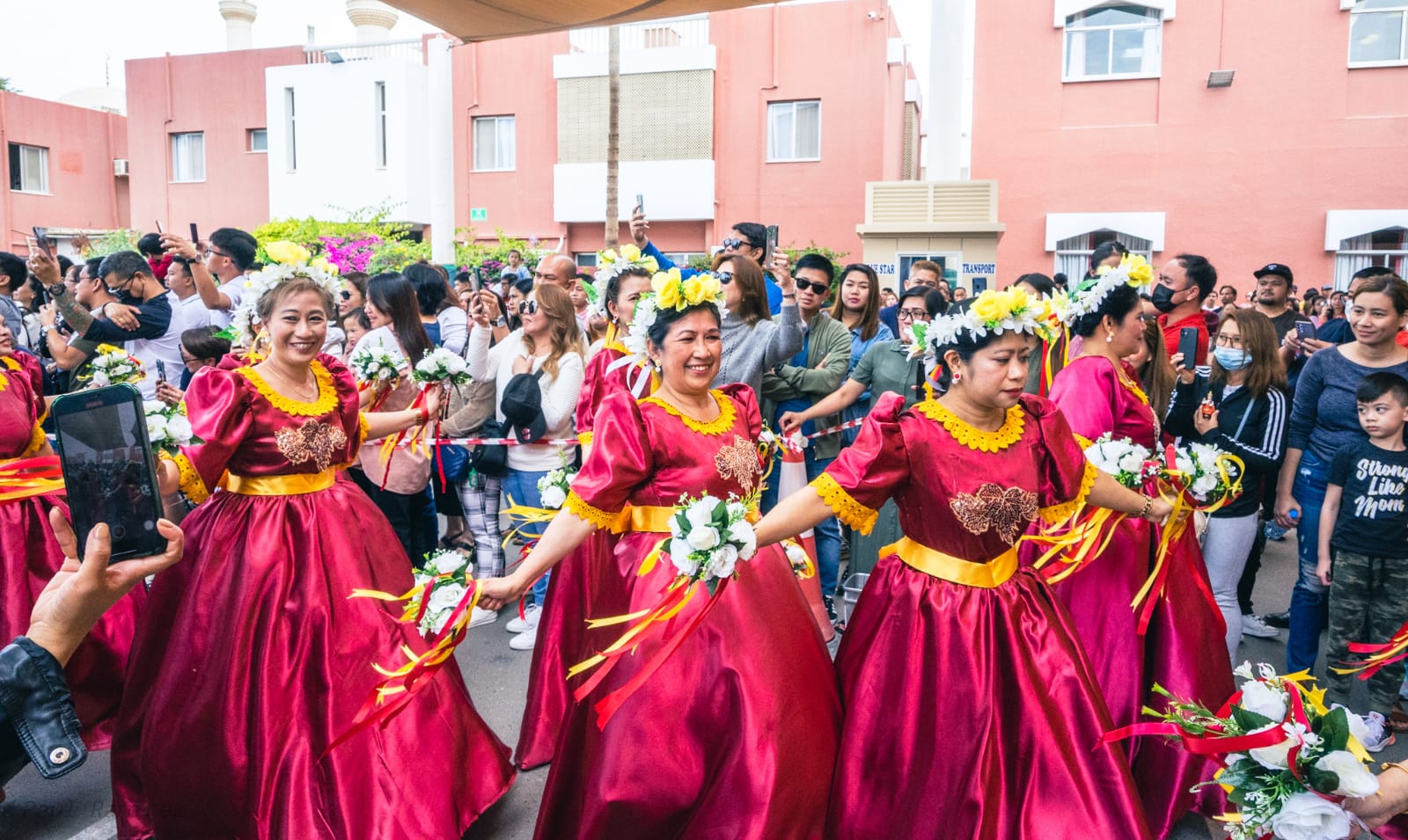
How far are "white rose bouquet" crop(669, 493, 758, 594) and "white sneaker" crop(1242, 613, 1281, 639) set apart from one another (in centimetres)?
444

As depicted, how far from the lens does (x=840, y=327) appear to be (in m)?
6.33

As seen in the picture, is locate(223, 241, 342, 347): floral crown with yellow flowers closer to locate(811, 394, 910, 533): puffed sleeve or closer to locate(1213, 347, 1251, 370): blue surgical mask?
A: locate(811, 394, 910, 533): puffed sleeve

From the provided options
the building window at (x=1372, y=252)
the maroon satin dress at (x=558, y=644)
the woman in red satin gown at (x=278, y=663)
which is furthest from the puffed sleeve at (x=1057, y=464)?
the building window at (x=1372, y=252)

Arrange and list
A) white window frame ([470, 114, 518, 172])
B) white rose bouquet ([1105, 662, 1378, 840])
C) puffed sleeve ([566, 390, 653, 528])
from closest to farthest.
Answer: white rose bouquet ([1105, 662, 1378, 840]), puffed sleeve ([566, 390, 653, 528]), white window frame ([470, 114, 518, 172])

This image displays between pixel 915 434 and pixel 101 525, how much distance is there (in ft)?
7.81

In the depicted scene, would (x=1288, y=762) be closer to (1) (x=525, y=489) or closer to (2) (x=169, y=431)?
(2) (x=169, y=431)

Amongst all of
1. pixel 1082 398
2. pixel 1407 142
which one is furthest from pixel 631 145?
pixel 1082 398

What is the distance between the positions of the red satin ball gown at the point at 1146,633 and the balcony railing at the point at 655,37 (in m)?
21.5

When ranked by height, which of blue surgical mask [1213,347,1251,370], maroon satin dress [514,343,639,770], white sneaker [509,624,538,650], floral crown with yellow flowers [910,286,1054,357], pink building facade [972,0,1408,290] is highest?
pink building facade [972,0,1408,290]

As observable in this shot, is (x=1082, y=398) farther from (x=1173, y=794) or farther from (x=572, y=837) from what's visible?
(x=572, y=837)

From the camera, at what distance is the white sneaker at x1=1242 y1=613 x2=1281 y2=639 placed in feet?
19.8

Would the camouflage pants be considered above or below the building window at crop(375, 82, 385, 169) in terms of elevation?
below

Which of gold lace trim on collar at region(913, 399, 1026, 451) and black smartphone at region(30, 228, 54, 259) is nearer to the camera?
gold lace trim on collar at region(913, 399, 1026, 451)

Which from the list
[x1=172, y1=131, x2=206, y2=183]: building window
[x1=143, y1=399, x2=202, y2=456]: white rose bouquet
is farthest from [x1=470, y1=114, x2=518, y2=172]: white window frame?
[x1=143, y1=399, x2=202, y2=456]: white rose bouquet
